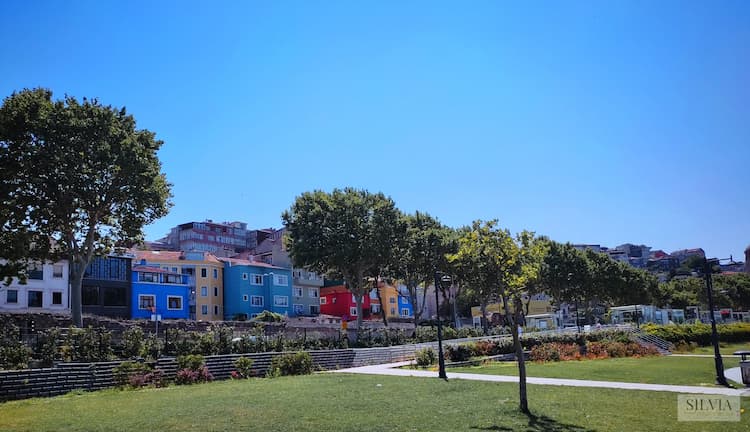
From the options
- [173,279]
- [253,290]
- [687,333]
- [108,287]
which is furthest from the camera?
[253,290]

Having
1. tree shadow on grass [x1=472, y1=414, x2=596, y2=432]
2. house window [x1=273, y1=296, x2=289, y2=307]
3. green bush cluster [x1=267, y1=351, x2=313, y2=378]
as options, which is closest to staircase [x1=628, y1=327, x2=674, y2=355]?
green bush cluster [x1=267, y1=351, x2=313, y2=378]

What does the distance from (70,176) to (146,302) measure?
29113 millimetres

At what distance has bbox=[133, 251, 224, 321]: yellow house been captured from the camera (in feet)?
208

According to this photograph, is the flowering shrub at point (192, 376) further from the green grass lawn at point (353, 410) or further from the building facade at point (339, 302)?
the building facade at point (339, 302)

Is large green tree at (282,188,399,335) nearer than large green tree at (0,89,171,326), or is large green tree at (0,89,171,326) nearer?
large green tree at (0,89,171,326)

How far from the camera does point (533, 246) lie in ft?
45.2

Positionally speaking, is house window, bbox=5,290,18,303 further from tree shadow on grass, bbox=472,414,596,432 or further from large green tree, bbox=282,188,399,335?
tree shadow on grass, bbox=472,414,596,432

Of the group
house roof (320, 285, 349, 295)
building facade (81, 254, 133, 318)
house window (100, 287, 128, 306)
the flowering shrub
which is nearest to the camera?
the flowering shrub

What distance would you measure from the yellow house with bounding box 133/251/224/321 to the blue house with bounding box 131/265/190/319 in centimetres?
363

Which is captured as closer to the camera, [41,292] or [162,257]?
[41,292]

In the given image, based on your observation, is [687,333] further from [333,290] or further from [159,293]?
[159,293]

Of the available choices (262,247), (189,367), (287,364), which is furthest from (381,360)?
(262,247)

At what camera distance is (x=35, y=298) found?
48375 millimetres

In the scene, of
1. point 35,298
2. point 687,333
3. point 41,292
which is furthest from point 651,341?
point 35,298
